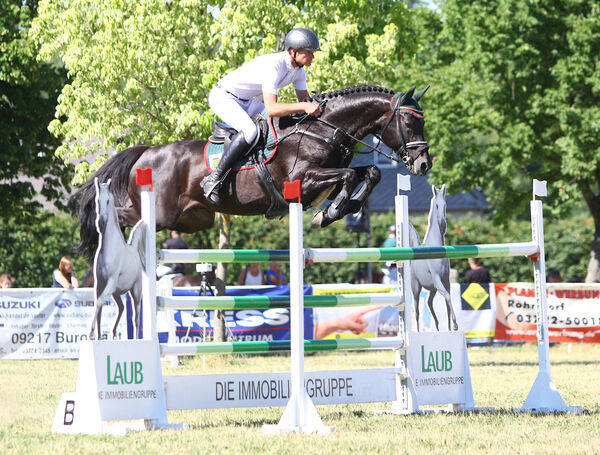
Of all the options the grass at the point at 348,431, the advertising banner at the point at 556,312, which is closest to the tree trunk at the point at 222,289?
the grass at the point at 348,431

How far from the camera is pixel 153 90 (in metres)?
13.3

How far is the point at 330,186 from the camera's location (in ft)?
21.7

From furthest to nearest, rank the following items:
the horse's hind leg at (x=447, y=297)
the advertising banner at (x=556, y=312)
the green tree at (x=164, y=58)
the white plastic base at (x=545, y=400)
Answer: the advertising banner at (x=556, y=312) → the green tree at (x=164, y=58) → the horse's hind leg at (x=447, y=297) → the white plastic base at (x=545, y=400)

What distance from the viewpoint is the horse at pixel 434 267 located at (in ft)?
22.4

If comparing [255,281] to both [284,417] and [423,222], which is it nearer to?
[423,222]

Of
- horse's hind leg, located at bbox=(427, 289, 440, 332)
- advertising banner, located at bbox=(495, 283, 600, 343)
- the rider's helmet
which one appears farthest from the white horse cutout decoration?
advertising banner, located at bbox=(495, 283, 600, 343)

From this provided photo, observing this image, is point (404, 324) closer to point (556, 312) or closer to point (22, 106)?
point (556, 312)

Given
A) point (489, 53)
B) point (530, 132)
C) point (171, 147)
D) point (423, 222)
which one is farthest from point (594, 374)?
point (423, 222)

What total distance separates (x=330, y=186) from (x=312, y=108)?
0.58 metres

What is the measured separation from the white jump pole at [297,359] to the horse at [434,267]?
123 cm

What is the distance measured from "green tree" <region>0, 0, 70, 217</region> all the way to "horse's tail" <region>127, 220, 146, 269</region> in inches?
412

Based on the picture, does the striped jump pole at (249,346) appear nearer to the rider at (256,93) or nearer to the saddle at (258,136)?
the rider at (256,93)

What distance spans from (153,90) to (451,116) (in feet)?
27.3

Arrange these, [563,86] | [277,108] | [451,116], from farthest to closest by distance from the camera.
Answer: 1. [451,116]
2. [563,86]
3. [277,108]
